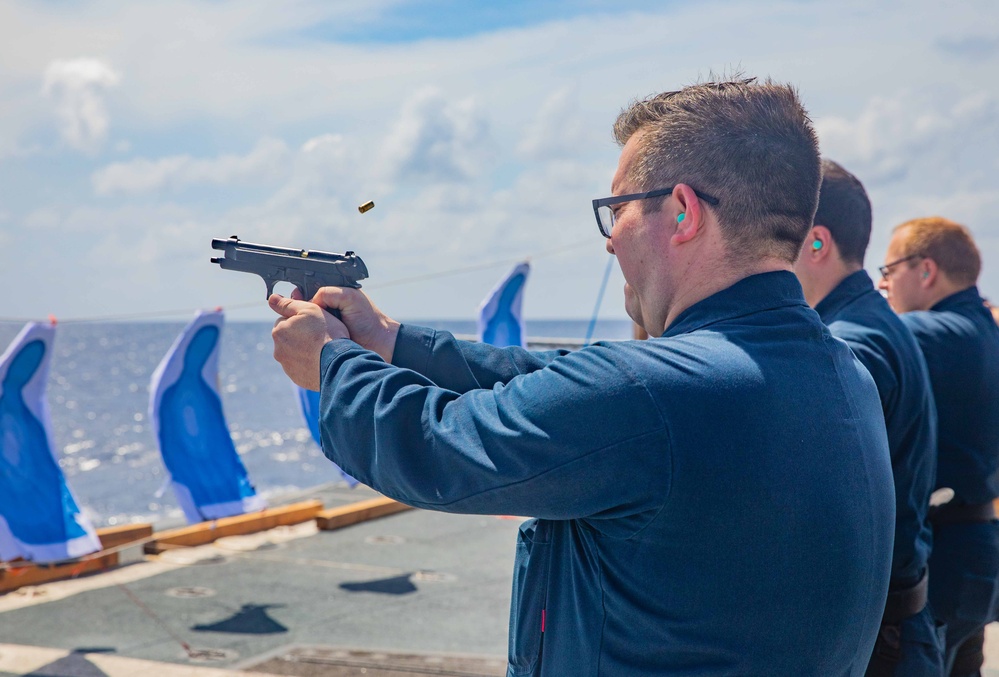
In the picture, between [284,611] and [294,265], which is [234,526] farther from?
[294,265]

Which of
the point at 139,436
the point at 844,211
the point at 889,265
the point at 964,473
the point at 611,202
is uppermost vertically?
the point at 611,202

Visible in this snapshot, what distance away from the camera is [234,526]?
26.9ft

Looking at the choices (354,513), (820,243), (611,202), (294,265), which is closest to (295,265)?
(294,265)

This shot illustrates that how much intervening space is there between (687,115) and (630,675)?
0.85 meters

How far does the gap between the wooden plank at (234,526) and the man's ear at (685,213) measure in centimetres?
705

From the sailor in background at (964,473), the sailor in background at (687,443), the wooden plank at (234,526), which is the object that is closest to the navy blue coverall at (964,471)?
the sailor in background at (964,473)

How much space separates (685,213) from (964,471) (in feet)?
7.38

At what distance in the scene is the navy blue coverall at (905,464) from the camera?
2.62 m

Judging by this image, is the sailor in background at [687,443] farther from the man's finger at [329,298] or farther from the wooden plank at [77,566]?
the wooden plank at [77,566]

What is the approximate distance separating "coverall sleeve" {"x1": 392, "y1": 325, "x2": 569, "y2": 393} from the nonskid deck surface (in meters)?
A: 3.44

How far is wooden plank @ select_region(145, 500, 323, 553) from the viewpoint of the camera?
7699 millimetres

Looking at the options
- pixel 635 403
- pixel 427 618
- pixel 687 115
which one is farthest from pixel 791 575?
pixel 427 618

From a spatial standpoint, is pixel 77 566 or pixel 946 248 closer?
pixel 946 248

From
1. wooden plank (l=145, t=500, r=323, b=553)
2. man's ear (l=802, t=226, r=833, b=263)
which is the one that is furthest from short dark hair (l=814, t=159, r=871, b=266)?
wooden plank (l=145, t=500, r=323, b=553)
